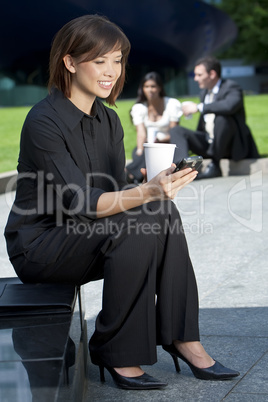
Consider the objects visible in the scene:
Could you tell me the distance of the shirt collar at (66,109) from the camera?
2873 millimetres

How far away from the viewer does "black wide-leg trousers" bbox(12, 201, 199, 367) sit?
8.55ft

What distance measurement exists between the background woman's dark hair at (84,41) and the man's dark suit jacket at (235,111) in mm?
5413

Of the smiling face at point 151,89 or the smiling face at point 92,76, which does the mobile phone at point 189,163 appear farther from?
the smiling face at point 151,89

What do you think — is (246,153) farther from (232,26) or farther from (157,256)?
(232,26)

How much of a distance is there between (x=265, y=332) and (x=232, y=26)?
1440 inches

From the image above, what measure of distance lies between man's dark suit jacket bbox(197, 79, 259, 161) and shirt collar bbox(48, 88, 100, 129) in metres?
5.45

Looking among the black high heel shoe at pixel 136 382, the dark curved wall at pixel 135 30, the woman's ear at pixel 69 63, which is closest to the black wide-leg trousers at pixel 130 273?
the black high heel shoe at pixel 136 382

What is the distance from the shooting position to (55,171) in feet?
9.00

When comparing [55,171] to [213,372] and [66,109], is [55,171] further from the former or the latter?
[213,372]

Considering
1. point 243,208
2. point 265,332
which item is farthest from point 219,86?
point 265,332

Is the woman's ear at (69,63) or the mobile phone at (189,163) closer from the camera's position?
the mobile phone at (189,163)

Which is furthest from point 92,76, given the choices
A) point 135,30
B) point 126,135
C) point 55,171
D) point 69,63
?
point 135,30

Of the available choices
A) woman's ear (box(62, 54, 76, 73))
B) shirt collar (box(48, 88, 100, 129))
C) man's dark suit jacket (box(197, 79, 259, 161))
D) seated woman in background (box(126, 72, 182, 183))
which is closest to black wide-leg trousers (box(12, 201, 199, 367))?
shirt collar (box(48, 88, 100, 129))

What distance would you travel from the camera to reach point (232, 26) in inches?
1499
